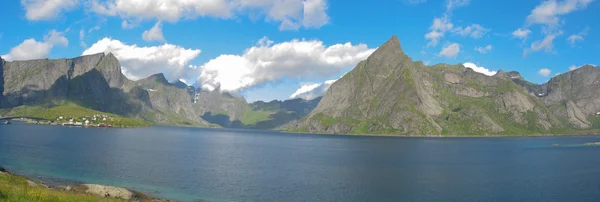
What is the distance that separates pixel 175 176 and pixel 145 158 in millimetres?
40654

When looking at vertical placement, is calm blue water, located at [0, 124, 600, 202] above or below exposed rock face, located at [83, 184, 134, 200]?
below

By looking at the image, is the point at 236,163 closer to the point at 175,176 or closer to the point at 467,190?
the point at 175,176

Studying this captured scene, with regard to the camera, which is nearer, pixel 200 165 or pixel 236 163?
pixel 200 165

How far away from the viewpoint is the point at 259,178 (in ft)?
319

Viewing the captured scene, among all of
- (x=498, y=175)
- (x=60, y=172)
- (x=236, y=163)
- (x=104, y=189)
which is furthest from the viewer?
(x=236, y=163)

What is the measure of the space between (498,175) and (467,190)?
99.3 feet

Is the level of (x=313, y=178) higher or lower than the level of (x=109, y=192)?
lower

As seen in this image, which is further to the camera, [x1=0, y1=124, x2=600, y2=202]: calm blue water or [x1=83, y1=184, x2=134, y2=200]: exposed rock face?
[x1=0, y1=124, x2=600, y2=202]: calm blue water

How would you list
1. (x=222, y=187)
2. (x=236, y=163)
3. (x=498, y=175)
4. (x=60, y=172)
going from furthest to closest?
(x=236, y=163)
(x=498, y=175)
(x=60, y=172)
(x=222, y=187)

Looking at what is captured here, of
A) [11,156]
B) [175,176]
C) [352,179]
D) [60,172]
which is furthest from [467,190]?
[11,156]

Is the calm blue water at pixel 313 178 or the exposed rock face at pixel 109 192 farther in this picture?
the calm blue water at pixel 313 178

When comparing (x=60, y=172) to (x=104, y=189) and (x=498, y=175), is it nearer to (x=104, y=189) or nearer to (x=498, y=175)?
(x=104, y=189)

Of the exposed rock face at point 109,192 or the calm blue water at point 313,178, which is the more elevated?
the exposed rock face at point 109,192

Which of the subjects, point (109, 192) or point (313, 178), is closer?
point (109, 192)
